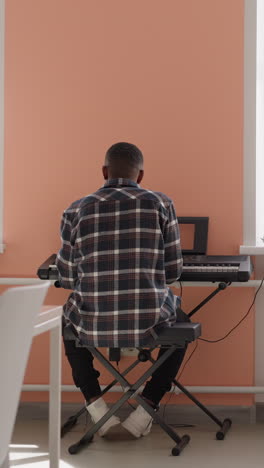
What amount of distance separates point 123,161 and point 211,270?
1.99ft

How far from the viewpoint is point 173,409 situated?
13.0 ft

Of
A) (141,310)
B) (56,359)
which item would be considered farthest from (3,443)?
(141,310)

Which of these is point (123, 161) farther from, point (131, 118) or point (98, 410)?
point (98, 410)

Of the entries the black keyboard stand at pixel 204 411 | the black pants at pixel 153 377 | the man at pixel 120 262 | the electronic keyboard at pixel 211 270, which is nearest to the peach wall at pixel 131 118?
the black keyboard stand at pixel 204 411

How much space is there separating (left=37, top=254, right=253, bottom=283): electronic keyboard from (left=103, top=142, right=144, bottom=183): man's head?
0.46 metres

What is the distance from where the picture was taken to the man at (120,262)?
312cm

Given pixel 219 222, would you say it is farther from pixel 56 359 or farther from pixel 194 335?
pixel 56 359

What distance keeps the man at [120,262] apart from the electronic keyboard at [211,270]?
191mm

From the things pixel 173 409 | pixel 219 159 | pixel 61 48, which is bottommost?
pixel 173 409

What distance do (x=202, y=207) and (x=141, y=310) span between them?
3.29 feet

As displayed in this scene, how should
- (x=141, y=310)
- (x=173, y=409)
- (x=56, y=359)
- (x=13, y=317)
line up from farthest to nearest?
(x=173, y=409) < (x=141, y=310) < (x=56, y=359) < (x=13, y=317)

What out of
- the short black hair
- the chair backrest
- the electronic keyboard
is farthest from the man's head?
the chair backrest

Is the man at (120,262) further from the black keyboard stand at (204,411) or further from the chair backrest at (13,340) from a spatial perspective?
the chair backrest at (13,340)

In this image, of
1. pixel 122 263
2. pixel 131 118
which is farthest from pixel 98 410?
pixel 131 118
